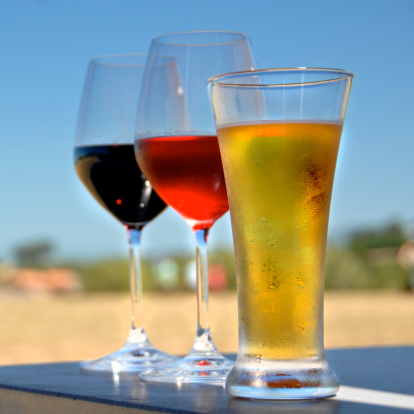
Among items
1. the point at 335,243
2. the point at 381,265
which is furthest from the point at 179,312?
the point at 381,265

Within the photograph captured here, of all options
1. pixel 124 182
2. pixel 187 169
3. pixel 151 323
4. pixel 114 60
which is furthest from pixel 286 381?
pixel 151 323

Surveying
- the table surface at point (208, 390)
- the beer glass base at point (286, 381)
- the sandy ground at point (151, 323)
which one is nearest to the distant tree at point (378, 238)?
the sandy ground at point (151, 323)

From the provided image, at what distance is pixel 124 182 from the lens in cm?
143

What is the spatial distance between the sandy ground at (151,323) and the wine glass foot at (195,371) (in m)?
9.91

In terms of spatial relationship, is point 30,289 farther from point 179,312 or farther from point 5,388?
point 5,388

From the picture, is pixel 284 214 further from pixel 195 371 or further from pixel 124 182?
pixel 124 182

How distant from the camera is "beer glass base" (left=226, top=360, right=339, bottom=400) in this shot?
85cm

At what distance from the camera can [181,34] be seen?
1227mm

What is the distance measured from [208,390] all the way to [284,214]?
10.3 inches

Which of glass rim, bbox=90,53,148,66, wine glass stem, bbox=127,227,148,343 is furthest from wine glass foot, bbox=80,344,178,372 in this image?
glass rim, bbox=90,53,148,66

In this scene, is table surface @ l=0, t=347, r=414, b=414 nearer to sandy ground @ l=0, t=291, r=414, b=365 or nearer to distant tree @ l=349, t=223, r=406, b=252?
sandy ground @ l=0, t=291, r=414, b=365

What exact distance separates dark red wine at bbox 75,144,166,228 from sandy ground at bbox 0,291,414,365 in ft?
31.6

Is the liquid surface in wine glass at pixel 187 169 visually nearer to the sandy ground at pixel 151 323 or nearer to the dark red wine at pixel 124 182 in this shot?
the dark red wine at pixel 124 182

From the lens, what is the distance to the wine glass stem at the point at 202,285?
1133mm
